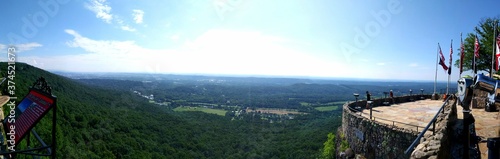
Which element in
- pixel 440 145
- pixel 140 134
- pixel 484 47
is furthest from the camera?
pixel 140 134

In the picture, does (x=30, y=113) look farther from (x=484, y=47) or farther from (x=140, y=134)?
(x=140, y=134)

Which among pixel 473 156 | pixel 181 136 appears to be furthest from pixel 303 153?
pixel 473 156

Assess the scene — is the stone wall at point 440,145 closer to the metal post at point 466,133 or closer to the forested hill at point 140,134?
the metal post at point 466,133

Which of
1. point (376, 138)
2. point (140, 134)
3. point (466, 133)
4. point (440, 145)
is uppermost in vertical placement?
point (466, 133)

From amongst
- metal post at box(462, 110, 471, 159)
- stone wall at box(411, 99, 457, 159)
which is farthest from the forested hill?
metal post at box(462, 110, 471, 159)

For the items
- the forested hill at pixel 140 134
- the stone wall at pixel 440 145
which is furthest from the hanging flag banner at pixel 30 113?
the forested hill at pixel 140 134

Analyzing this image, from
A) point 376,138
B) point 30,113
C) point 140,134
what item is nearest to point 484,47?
point 376,138
